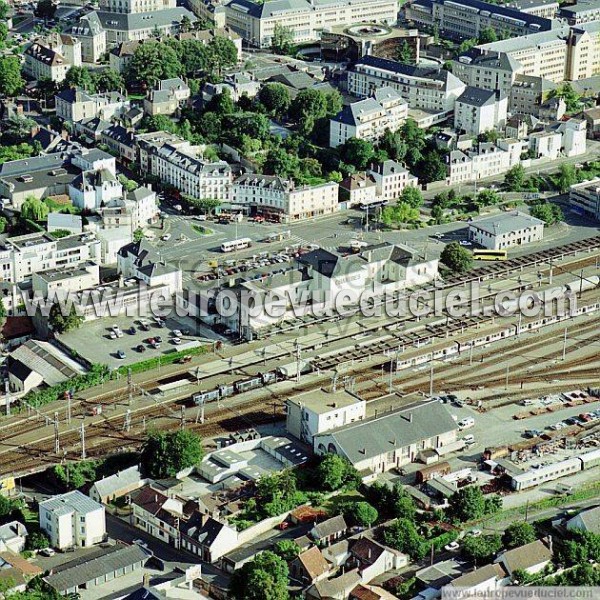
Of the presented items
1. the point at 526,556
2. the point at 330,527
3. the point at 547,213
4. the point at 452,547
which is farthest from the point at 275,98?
the point at 526,556

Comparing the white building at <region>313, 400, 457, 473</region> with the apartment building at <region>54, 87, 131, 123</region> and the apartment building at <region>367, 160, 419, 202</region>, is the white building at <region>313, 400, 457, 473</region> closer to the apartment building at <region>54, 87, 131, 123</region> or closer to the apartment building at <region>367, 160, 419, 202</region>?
the apartment building at <region>367, 160, 419, 202</region>

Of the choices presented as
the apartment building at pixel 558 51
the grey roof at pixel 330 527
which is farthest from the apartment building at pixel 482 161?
the grey roof at pixel 330 527

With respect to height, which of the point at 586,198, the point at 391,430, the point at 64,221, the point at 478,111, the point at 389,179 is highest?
the point at 478,111

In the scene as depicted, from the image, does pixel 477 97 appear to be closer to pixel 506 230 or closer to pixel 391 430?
pixel 506 230

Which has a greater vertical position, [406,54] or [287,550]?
[406,54]

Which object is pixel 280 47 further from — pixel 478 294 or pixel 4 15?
pixel 478 294

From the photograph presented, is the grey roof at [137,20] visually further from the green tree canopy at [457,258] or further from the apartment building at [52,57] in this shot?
the green tree canopy at [457,258]
